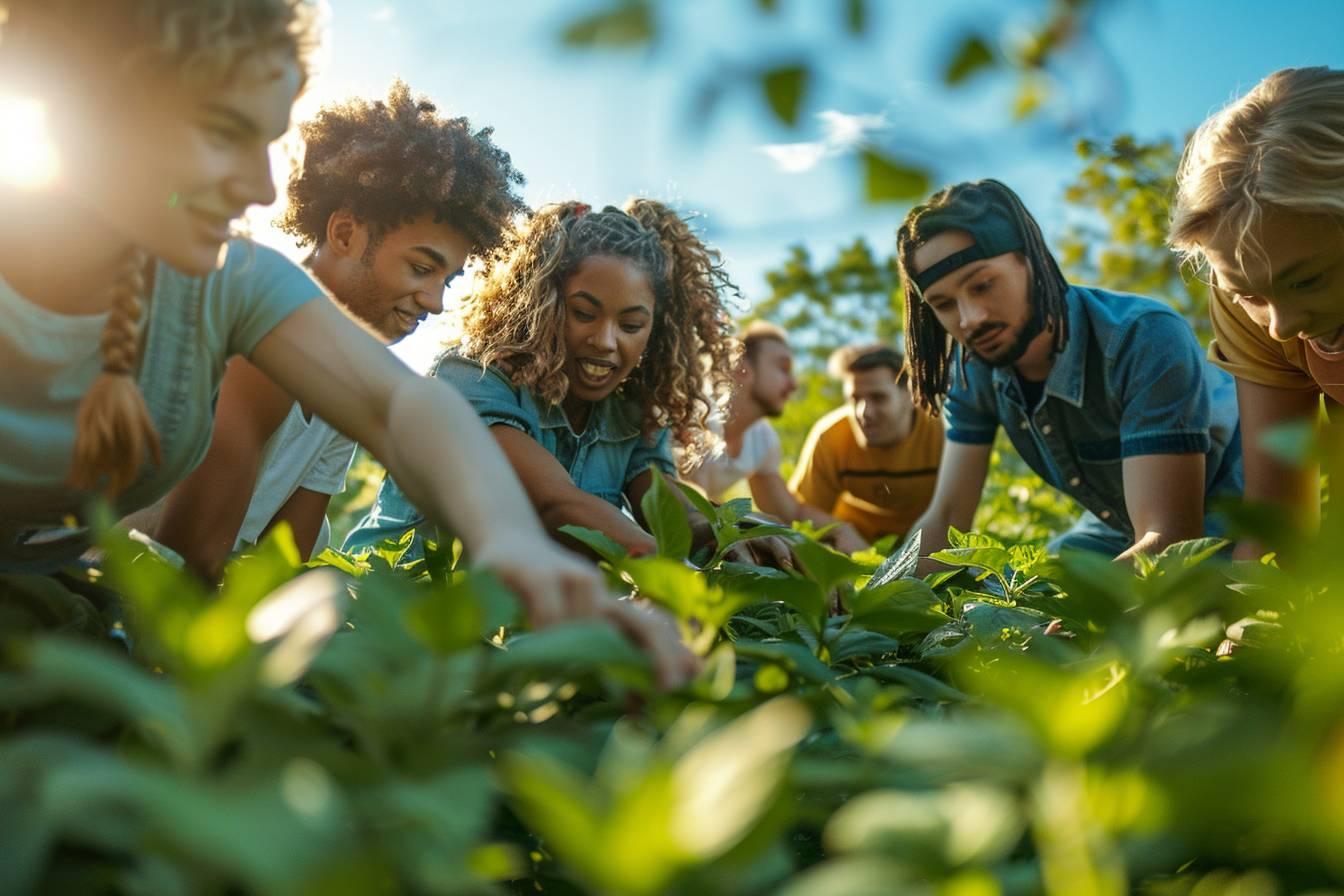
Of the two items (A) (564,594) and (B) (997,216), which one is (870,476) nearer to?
(B) (997,216)

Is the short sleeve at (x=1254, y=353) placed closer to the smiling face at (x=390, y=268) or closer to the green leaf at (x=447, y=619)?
the smiling face at (x=390, y=268)

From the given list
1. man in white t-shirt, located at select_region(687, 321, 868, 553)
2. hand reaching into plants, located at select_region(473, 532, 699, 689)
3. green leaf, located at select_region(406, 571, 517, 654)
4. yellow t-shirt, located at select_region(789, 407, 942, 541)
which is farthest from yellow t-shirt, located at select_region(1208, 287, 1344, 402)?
yellow t-shirt, located at select_region(789, 407, 942, 541)

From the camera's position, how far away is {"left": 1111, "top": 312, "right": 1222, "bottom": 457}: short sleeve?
276 centimetres

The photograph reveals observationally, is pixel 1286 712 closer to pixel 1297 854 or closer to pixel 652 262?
pixel 1297 854

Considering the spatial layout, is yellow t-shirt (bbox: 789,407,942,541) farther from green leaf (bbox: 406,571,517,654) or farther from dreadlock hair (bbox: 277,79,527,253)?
green leaf (bbox: 406,571,517,654)

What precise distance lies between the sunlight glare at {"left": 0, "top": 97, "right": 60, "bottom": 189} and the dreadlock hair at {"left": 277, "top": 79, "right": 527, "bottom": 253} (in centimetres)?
178

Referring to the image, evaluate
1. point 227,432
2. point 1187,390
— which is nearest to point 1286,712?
point 227,432

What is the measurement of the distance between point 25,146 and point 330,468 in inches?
82.5

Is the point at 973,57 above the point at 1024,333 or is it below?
below

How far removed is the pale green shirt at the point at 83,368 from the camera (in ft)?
3.90

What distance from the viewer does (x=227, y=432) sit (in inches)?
83.1

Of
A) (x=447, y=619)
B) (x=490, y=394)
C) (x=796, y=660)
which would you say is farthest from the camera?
(x=490, y=394)

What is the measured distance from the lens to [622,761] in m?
0.48

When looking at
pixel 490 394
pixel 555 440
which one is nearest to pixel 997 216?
pixel 555 440
